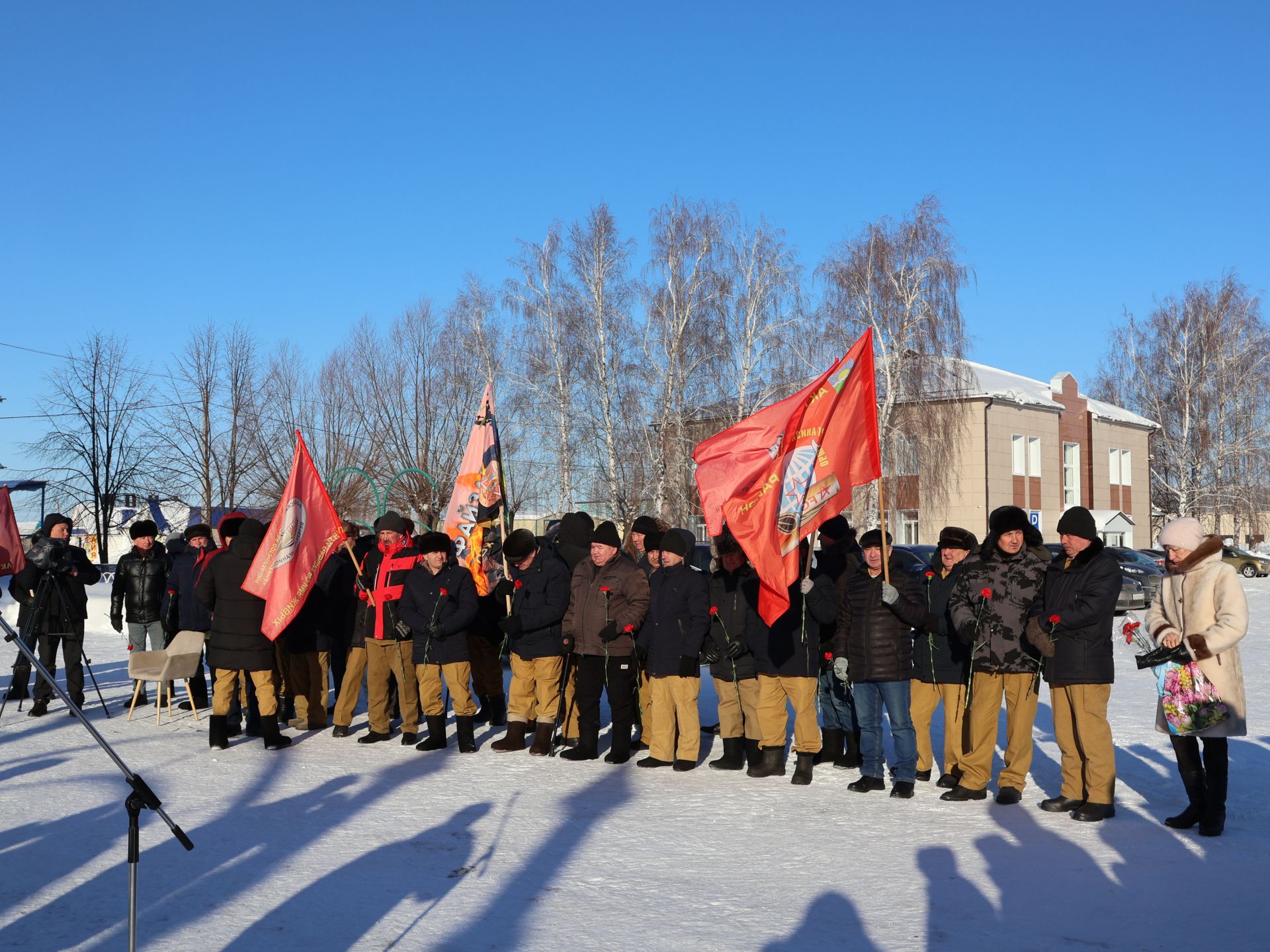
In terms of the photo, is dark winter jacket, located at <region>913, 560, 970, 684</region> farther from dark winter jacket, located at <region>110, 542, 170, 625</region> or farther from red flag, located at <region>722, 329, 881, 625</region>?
dark winter jacket, located at <region>110, 542, 170, 625</region>

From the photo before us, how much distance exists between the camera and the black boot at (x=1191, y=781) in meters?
7.04

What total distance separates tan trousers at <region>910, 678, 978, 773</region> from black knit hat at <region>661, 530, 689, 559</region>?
2.08m

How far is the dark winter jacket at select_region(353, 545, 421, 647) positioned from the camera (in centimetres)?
1034

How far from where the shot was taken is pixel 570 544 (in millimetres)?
10773

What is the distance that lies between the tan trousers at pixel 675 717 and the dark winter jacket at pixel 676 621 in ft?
0.29

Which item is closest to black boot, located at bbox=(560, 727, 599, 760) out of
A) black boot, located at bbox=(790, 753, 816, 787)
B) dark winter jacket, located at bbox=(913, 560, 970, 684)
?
black boot, located at bbox=(790, 753, 816, 787)

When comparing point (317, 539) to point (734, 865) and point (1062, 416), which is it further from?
point (1062, 416)

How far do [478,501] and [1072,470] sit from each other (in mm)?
44953

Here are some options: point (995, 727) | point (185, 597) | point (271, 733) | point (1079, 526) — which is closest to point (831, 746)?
point (995, 727)

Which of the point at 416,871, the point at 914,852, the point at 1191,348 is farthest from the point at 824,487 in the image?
the point at 1191,348

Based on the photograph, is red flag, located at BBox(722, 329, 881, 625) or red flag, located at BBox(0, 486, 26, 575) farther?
red flag, located at BBox(0, 486, 26, 575)

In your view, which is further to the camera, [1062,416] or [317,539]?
[1062,416]

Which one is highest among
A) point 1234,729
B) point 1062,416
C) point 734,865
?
point 1062,416

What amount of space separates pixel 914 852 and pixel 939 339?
30.8 m
